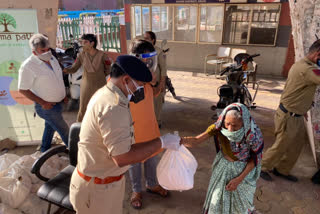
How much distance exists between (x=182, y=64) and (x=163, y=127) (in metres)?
4.87

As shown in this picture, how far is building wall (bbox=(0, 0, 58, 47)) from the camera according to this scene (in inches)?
136

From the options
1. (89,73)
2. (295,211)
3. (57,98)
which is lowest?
(295,211)

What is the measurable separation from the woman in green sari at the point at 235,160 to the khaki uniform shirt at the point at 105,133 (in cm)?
87

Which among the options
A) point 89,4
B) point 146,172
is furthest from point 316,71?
point 89,4

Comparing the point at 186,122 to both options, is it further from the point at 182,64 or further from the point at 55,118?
the point at 182,64

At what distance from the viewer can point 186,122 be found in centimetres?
527

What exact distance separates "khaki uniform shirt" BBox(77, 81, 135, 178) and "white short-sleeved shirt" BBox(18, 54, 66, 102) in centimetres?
182

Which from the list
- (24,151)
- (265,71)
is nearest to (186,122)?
(24,151)

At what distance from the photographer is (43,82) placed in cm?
317

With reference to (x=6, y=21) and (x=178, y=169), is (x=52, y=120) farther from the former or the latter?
(x=178, y=169)

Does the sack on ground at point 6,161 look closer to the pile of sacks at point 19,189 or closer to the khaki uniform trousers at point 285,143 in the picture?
the pile of sacks at point 19,189

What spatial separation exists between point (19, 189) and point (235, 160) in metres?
2.29

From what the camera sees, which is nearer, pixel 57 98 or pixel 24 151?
pixel 57 98

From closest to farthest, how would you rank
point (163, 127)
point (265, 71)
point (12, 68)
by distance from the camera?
point (12, 68) → point (163, 127) → point (265, 71)
